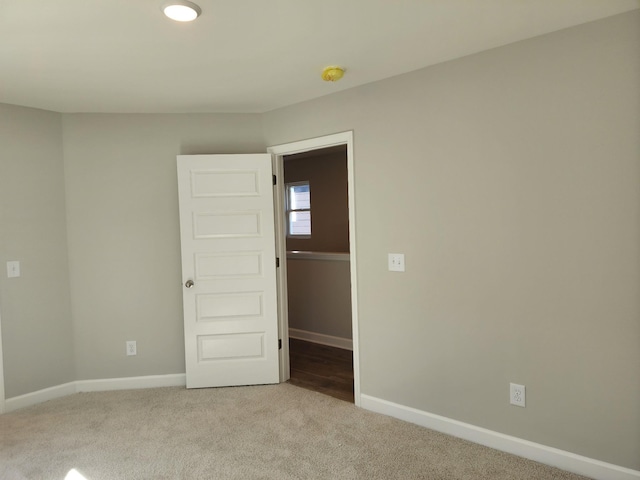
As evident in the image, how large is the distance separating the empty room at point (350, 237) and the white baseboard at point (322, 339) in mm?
772

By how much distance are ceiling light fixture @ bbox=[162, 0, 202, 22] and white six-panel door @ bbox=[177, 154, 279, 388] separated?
1.60 m

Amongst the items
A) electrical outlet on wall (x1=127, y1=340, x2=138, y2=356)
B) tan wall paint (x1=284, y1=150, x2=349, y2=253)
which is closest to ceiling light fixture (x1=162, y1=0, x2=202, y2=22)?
electrical outlet on wall (x1=127, y1=340, x2=138, y2=356)

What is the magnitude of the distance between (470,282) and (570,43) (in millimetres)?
1367

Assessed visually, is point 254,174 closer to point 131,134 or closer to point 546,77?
point 131,134

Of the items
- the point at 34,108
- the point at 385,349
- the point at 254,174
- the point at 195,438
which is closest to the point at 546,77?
the point at 385,349

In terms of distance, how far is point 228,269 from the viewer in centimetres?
361

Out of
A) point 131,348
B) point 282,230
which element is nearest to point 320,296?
point 282,230

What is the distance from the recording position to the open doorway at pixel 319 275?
412 cm

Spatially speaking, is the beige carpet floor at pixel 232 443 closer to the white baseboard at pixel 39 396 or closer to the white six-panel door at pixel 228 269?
the white baseboard at pixel 39 396

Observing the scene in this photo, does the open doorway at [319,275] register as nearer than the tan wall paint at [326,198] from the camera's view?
Yes

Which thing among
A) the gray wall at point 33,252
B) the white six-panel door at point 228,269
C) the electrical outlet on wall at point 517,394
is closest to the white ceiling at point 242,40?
the gray wall at point 33,252

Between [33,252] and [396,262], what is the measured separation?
2788 millimetres

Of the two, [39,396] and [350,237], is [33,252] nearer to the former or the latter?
[39,396]

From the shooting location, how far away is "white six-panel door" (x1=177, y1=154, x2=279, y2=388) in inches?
140
